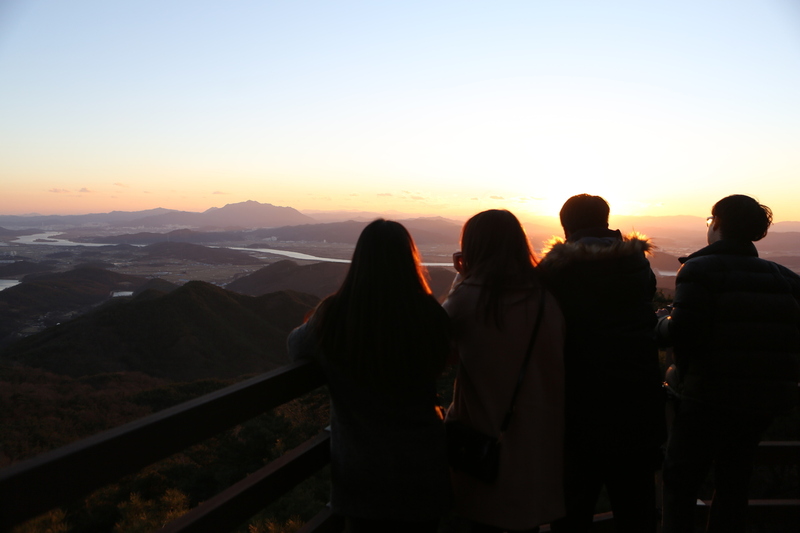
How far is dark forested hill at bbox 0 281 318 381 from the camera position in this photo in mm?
38906

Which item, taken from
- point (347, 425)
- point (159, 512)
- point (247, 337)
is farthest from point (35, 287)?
point (347, 425)

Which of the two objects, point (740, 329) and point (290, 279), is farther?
point (290, 279)

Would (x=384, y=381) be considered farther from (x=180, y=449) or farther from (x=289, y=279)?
(x=289, y=279)

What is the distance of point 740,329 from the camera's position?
2459mm

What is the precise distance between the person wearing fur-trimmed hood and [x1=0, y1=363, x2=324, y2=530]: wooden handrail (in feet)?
4.43

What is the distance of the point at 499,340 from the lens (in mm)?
2006

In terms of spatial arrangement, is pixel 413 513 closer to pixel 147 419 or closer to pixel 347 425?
pixel 347 425

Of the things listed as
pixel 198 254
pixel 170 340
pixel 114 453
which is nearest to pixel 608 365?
pixel 114 453

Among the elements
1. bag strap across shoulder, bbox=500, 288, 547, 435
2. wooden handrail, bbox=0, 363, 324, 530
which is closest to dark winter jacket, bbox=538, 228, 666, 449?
bag strap across shoulder, bbox=500, 288, 547, 435

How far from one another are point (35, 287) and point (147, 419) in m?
99.7

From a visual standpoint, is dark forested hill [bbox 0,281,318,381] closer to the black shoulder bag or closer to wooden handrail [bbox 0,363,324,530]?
the black shoulder bag

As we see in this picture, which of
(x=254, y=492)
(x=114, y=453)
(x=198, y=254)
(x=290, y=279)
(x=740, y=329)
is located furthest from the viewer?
(x=198, y=254)

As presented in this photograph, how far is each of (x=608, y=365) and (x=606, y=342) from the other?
0.10 meters

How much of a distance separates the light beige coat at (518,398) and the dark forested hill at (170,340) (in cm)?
3744
